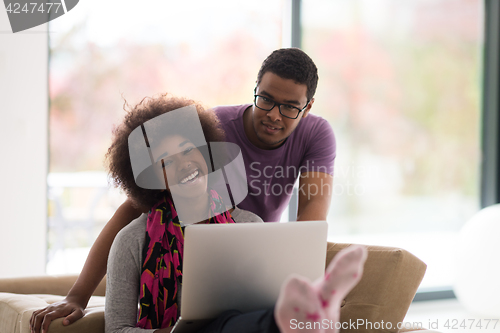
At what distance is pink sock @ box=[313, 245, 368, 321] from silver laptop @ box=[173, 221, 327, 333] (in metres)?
0.27

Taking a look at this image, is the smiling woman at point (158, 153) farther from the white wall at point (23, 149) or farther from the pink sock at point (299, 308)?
the white wall at point (23, 149)

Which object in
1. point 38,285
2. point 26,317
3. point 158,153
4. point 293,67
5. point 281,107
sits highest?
point 293,67

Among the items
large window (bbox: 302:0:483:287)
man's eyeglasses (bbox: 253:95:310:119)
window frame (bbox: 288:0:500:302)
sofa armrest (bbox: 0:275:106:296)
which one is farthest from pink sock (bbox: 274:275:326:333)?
window frame (bbox: 288:0:500:302)

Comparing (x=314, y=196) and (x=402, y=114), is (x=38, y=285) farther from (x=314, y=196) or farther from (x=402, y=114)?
(x=402, y=114)

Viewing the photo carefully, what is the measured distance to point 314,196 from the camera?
1.76 metres

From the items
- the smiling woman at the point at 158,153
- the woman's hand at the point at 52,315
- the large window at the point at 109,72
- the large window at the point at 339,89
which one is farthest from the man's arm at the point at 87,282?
the large window at the point at 109,72

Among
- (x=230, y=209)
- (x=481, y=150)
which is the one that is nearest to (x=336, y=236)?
(x=481, y=150)

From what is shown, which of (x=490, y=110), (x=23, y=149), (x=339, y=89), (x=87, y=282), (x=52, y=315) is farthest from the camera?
(x=490, y=110)

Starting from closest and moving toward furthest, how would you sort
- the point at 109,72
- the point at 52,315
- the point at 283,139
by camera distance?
1. the point at 52,315
2. the point at 283,139
3. the point at 109,72

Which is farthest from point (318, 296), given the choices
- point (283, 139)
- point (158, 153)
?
point (283, 139)

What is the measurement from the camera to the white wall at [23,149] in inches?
104

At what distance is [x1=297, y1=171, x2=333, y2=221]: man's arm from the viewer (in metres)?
1.71

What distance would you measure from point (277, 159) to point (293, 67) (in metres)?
0.40

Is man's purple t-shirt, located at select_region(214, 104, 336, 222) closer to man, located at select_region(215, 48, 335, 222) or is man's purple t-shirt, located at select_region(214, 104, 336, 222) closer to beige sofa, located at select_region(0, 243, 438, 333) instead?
man, located at select_region(215, 48, 335, 222)
